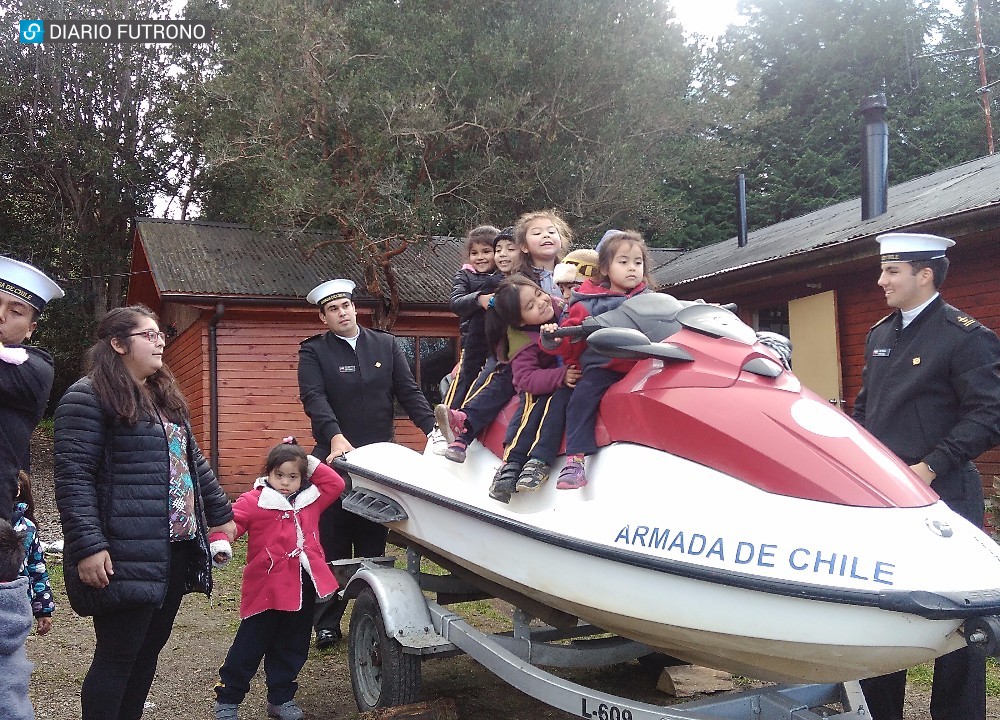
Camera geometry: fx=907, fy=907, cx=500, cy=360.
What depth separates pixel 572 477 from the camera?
309 centimetres

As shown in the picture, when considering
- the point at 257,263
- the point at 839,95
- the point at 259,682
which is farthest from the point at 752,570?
the point at 839,95

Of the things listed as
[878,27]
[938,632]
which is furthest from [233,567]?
A: [878,27]

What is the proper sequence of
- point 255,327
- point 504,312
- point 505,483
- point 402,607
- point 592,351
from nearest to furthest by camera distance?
point 592,351 < point 505,483 < point 504,312 < point 402,607 < point 255,327

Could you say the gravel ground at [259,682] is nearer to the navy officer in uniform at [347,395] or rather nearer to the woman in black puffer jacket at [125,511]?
the navy officer in uniform at [347,395]

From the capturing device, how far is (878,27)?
1190 inches

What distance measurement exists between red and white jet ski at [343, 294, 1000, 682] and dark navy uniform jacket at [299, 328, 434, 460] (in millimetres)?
1945

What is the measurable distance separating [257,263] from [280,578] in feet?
39.5

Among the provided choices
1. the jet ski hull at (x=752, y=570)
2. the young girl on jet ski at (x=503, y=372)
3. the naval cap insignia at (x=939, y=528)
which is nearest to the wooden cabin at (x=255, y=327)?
the young girl on jet ski at (x=503, y=372)

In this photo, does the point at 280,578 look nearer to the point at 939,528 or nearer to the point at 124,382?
the point at 124,382

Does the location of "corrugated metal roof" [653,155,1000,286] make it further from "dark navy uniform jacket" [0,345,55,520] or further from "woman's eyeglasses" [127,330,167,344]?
"dark navy uniform jacket" [0,345,55,520]

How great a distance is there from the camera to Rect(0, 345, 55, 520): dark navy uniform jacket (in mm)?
2830

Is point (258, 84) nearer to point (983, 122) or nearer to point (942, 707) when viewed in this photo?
point (942, 707)

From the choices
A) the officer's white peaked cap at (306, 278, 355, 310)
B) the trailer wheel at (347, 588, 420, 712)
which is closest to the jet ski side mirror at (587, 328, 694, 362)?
the trailer wheel at (347, 588, 420, 712)

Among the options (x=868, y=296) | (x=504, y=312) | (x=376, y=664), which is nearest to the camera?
(x=504, y=312)
